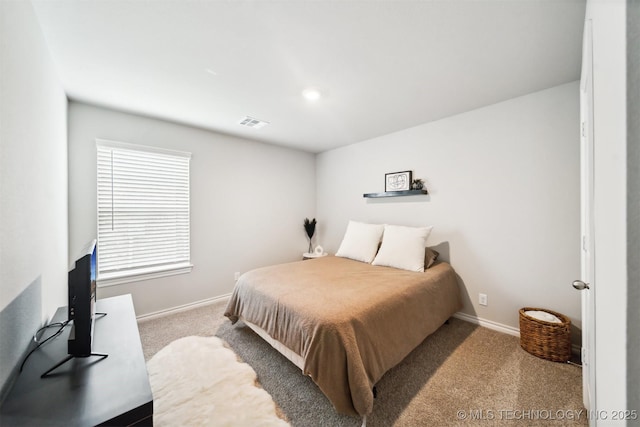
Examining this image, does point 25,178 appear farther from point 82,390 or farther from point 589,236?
point 589,236

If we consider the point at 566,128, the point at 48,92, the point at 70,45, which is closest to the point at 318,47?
the point at 70,45

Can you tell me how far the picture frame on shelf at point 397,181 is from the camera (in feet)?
10.6

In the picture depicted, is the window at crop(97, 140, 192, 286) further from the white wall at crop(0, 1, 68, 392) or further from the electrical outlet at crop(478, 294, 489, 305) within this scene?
the electrical outlet at crop(478, 294, 489, 305)

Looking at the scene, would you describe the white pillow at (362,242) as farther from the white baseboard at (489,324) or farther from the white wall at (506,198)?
the white baseboard at (489,324)

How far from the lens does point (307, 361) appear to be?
1530 millimetres

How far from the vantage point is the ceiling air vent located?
290 cm

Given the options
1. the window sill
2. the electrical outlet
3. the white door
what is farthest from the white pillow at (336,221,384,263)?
the window sill

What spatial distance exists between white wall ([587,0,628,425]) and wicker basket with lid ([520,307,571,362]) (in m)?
1.55

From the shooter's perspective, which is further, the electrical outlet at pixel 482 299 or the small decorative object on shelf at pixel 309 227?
the small decorative object on shelf at pixel 309 227

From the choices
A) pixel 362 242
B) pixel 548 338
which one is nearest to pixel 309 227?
pixel 362 242

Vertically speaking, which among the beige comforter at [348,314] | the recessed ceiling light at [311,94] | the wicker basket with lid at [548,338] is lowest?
the wicker basket with lid at [548,338]

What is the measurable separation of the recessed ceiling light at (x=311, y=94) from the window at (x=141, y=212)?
5.78ft

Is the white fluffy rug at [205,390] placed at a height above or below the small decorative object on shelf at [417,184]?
below

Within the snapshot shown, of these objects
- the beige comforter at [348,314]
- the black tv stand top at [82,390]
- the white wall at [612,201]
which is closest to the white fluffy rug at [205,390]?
the beige comforter at [348,314]
